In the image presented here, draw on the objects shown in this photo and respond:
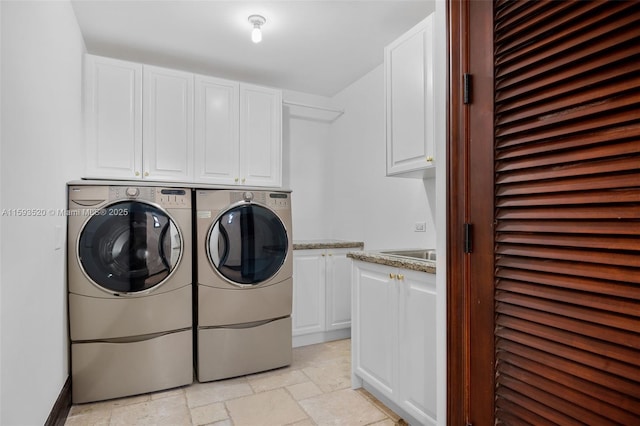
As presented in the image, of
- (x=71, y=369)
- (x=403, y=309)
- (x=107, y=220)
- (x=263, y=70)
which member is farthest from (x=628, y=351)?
(x=263, y=70)

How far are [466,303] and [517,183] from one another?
45cm

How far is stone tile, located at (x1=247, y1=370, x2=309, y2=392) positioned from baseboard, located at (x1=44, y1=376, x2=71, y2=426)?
108cm

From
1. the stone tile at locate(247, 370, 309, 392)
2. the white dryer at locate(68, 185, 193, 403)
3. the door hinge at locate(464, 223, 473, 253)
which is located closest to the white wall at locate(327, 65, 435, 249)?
the stone tile at locate(247, 370, 309, 392)

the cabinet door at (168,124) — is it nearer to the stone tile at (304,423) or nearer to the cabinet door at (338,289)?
the cabinet door at (338,289)

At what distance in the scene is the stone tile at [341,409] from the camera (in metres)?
2.02

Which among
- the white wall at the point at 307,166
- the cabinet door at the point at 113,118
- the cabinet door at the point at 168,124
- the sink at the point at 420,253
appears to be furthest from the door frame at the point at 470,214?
the white wall at the point at 307,166

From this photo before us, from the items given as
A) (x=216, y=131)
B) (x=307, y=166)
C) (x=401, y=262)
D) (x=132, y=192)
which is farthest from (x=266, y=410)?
(x=307, y=166)

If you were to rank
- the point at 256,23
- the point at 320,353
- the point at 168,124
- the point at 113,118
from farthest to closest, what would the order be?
the point at 320,353 → the point at 168,124 → the point at 113,118 → the point at 256,23

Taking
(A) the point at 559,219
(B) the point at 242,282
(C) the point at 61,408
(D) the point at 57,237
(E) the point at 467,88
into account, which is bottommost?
(C) the point at 61,408

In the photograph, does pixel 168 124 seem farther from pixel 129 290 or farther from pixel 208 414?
pixel 208 414

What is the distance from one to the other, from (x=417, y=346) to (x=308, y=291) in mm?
1587

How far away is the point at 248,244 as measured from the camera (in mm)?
2682

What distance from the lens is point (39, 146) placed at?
163 centimetres

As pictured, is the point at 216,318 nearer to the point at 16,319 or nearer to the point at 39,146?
the point at 16,319
